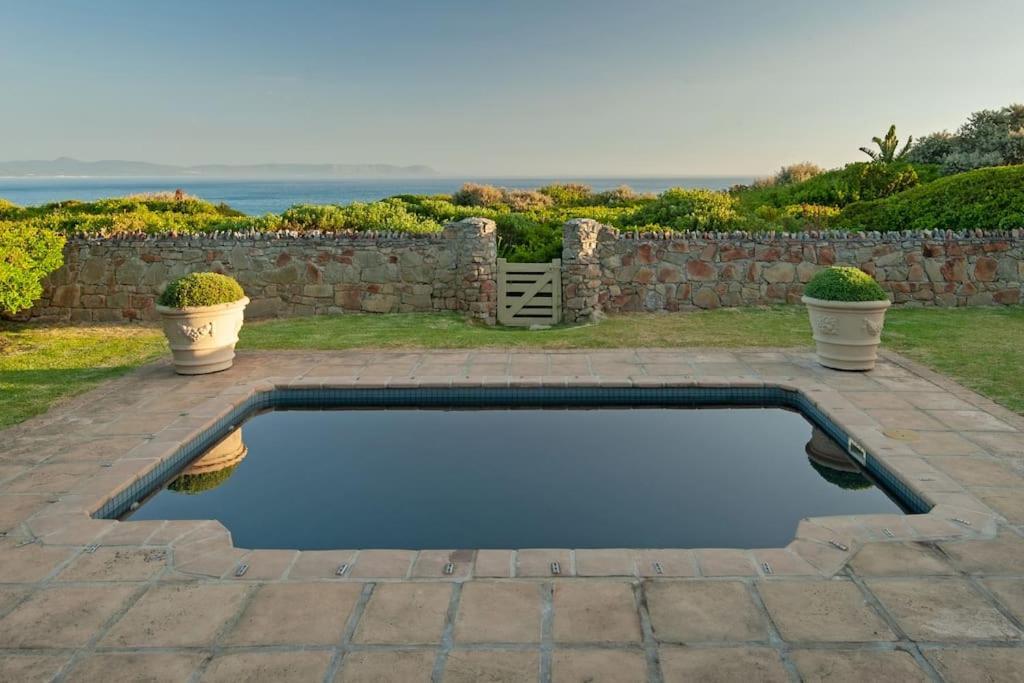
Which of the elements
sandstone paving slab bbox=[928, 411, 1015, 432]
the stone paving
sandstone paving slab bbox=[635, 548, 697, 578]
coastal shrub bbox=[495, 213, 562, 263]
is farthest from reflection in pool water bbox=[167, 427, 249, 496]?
coastal shrub bbox=[495, 213, 562, 263]

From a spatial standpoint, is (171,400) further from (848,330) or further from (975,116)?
(975,116)

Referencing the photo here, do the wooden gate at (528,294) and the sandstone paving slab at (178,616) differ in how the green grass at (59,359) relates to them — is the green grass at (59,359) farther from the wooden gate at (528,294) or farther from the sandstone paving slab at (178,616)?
the wooden gate at (528,294)

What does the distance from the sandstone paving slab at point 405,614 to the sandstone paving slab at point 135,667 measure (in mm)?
714

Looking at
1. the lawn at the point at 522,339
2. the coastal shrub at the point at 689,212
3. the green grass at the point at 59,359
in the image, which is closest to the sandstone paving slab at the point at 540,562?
the green grass at the point at 59,359

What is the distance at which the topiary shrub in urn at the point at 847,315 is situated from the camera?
7.52m

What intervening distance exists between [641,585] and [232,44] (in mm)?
57748

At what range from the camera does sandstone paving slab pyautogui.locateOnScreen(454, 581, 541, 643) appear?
3031 mm

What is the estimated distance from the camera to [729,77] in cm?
2678

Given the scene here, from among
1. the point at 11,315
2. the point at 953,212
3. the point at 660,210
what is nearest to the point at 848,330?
the point at 660,210

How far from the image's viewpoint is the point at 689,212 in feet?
45.8

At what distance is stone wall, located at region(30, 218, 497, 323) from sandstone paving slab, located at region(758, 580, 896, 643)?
28.5 ft

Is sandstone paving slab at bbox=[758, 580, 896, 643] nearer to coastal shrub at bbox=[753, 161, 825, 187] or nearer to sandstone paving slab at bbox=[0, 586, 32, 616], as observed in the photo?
sandstone paving slab at bbox=[0, 586, 32, 616]

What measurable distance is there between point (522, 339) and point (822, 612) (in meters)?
6.89

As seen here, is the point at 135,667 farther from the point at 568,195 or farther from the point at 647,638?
the point at 568,195
